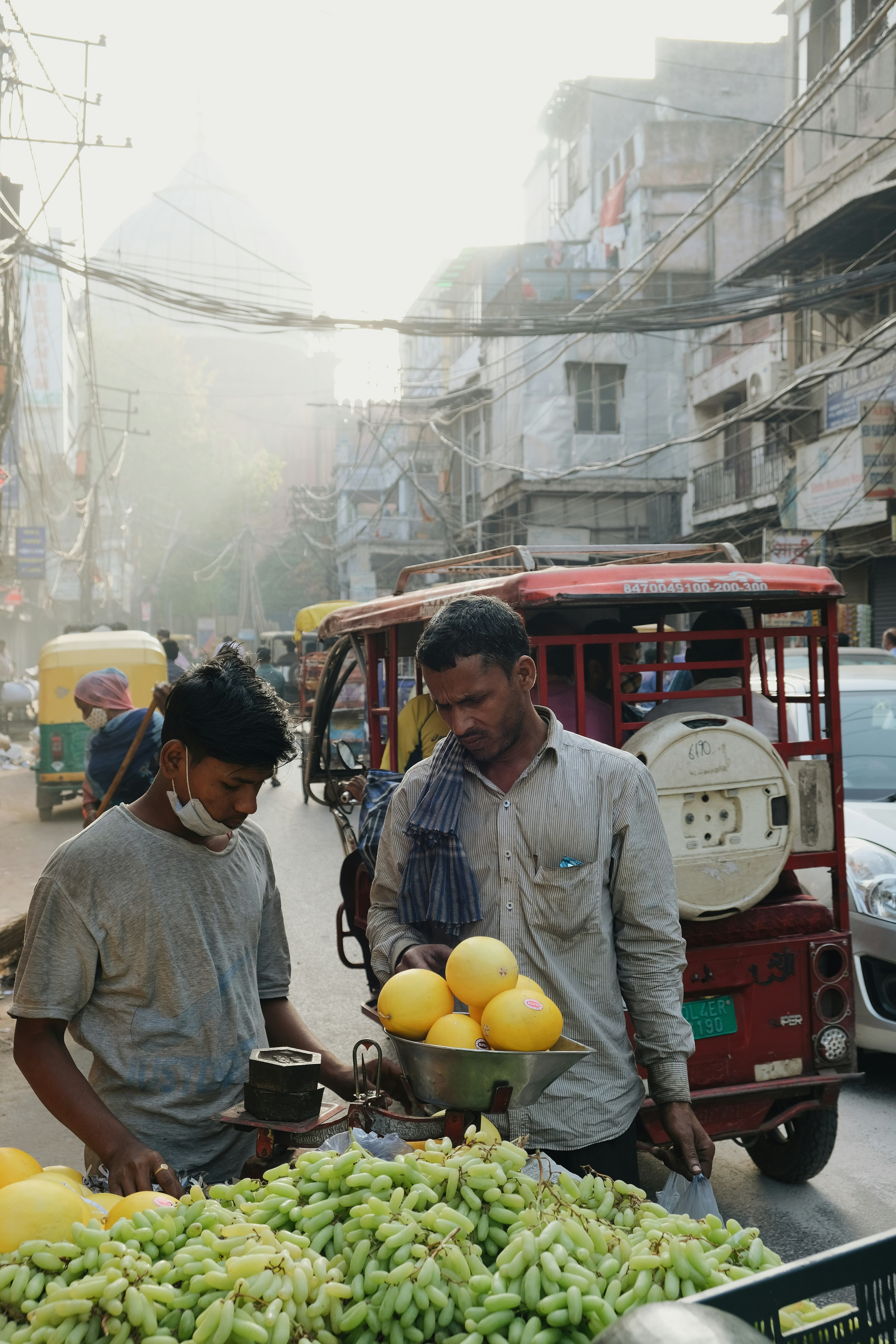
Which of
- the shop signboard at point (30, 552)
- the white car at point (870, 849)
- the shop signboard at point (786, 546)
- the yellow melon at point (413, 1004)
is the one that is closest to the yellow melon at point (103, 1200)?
the yellow melon at point (413, 1004)

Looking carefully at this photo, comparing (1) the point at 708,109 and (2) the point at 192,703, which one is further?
(1) the point at 708,109

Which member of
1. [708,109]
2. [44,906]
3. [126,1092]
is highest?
[708,109]

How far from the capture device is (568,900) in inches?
93.4

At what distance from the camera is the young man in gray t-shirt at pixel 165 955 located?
2.04 meters

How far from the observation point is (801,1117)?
4.14 metres

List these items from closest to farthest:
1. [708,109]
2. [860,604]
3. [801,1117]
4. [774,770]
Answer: [774,770]
[801,1117]
[860,604]
[708,109]

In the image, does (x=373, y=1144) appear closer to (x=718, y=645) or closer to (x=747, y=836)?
(x=747, y=836)

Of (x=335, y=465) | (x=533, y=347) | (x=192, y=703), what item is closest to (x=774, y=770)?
(x=192, y=703)

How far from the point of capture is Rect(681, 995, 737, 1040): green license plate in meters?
3.70

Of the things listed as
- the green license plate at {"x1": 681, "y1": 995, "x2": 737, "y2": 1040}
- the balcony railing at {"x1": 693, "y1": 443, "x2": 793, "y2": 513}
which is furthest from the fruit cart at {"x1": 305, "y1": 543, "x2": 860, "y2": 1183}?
the balcony railing at {"x1": 693, "y1": 443, "x2": 793, "y2": 513}

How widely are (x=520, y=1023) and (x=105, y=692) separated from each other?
5546 mm

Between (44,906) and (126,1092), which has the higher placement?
(44,906)

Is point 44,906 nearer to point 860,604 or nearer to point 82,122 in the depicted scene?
point 82,122

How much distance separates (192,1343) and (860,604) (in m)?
18.3
